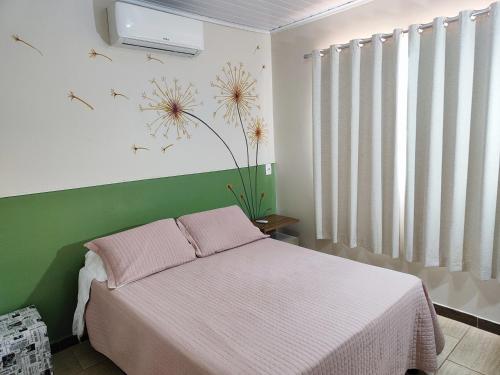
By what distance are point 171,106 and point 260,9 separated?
1.05 meters

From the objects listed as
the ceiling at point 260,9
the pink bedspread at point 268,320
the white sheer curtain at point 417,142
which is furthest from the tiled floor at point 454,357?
the ceiling at point 260,9

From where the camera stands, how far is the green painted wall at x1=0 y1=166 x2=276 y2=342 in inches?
81.0

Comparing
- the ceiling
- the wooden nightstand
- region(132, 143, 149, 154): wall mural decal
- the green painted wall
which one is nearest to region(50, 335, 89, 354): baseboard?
the green painted wall

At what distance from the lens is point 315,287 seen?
1873 millimetres

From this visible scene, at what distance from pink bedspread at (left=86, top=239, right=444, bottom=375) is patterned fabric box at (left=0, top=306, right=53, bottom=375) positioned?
0.89ft

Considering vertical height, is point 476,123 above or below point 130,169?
above

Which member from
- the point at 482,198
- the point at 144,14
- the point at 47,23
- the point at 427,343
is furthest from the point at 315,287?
the point at 47,23

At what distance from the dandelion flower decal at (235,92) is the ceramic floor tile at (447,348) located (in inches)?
92.2

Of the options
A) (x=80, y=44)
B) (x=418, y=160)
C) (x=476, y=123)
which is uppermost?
(x=80, y=44)

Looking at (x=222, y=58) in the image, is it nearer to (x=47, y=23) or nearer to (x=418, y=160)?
(x=47, y=23)

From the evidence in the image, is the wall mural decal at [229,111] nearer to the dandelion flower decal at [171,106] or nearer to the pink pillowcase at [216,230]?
the dandelion flower decal at [171,106]

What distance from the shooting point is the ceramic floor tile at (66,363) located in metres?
2.08

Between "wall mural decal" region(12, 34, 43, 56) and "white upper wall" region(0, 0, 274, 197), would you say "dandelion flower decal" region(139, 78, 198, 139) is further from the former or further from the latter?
"wall mural decal" region(12, 34, 43, 56)

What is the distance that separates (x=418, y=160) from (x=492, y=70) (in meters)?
0.69
